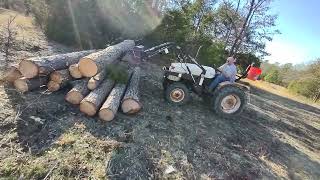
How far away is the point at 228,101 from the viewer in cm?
768

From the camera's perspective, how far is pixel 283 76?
4150 cm

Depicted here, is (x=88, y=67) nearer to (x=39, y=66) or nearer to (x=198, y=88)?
(x=39, y=66)

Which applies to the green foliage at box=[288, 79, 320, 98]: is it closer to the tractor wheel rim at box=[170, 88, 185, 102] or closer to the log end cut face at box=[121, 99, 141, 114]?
the tractor wheel rim at box=[170, 88, 185, 102]

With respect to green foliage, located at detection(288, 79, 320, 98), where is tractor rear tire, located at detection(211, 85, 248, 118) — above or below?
above

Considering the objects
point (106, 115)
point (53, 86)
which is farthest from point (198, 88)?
point (53, 86)

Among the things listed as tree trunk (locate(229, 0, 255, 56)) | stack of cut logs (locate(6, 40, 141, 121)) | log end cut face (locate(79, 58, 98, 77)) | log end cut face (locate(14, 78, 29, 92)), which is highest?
tree trunk (locate(229, 0, 255, 56))

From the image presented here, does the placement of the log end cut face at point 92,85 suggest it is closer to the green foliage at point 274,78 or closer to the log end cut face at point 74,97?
the log end cut face at point 74,97

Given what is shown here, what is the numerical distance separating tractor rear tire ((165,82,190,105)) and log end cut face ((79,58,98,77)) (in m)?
2.13

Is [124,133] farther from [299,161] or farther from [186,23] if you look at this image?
[186,23]

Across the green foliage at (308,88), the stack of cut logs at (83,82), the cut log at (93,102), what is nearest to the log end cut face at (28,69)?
the stack of cut logs at (83,82)

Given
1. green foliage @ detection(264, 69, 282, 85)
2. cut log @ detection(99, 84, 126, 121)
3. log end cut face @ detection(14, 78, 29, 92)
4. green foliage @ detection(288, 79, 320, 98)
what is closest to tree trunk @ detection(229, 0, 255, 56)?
green foliage @ detection(288, 79, 320, 98)

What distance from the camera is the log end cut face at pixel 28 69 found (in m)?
6.25

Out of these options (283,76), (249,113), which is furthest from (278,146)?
(283,76)

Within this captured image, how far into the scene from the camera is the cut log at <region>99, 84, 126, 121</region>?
5.68 meters
